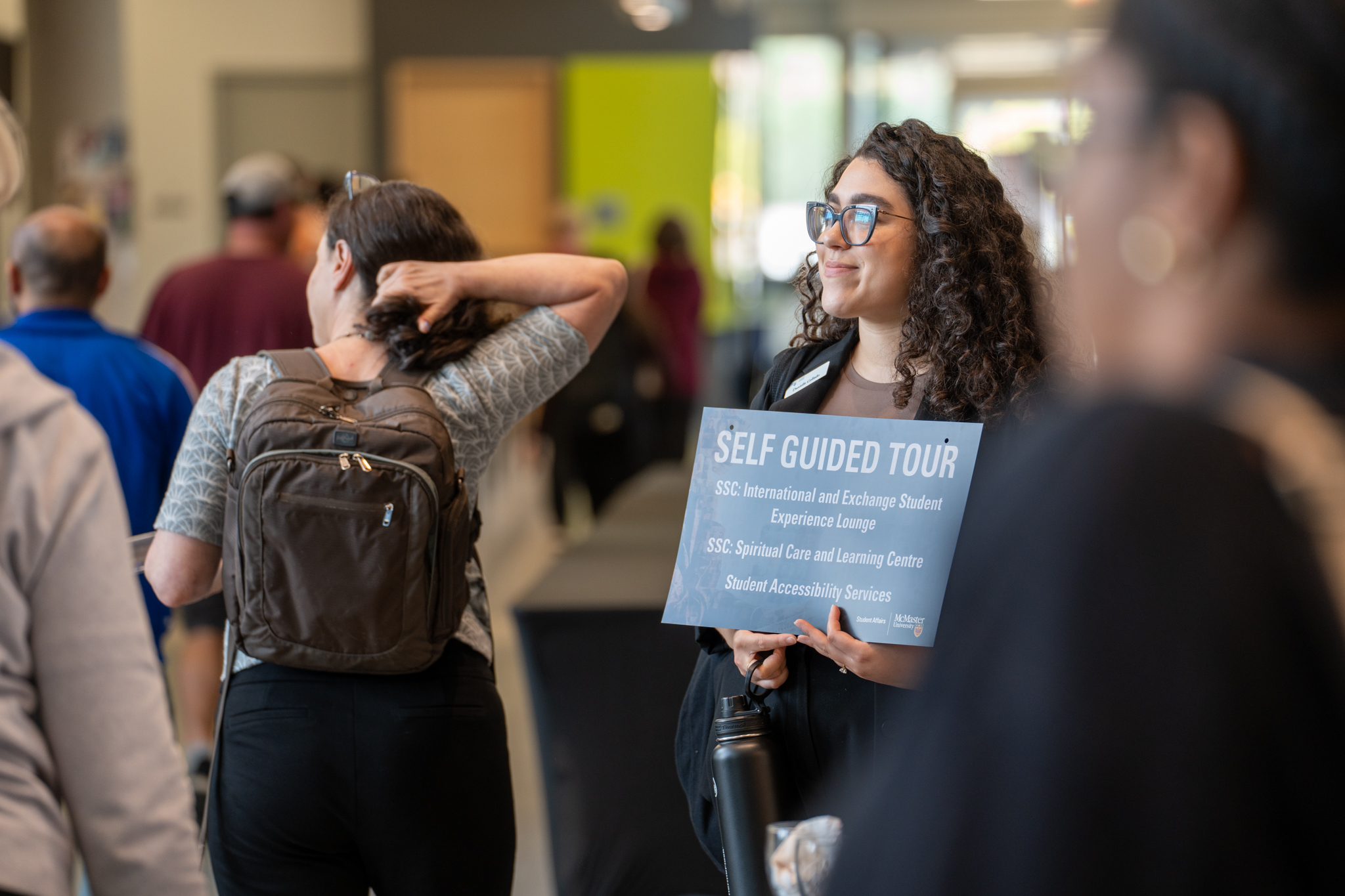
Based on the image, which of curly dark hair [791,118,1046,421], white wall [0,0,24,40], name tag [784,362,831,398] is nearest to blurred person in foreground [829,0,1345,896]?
curly dark hair [791,118,1046,421]

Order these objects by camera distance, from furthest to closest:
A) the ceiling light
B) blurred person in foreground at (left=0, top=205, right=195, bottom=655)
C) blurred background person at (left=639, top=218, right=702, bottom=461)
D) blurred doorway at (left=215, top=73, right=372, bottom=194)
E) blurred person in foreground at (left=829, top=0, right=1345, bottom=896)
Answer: the ceiling light, blurred doorway at (left=215, top=73, right=372, bottom=194), blurred background person at (left=639, top=218, right=702, bottom=461), blurred person in foreground at (left=0, top=205, right=195, bottom=655), blurred person in foreground at (left=829, top=0, right=1345, bottom=896)

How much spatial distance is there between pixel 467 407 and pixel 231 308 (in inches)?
92.1

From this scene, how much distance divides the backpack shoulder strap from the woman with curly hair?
627 mm

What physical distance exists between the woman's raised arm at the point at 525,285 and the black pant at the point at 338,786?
0.55m

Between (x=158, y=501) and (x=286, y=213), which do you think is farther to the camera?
(x=286, y=213)

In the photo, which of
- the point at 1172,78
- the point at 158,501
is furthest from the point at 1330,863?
the point at 158,501

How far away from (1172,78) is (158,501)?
2863 mm

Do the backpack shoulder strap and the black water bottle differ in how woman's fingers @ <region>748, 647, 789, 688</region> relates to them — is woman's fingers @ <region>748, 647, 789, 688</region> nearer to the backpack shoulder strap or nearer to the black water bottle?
the black water bottle

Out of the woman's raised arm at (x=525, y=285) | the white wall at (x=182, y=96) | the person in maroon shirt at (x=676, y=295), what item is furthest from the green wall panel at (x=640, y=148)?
the woman's raised arm at (x=525, y=285)

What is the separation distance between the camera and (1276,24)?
0.60m

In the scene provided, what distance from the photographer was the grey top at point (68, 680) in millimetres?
1047

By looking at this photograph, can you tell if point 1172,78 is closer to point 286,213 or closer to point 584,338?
point 584,338

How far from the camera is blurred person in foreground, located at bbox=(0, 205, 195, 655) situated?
291 centimetres

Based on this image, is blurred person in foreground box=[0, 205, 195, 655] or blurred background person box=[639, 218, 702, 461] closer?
blurred person in foreground box=[0, 205, 195, 655]
